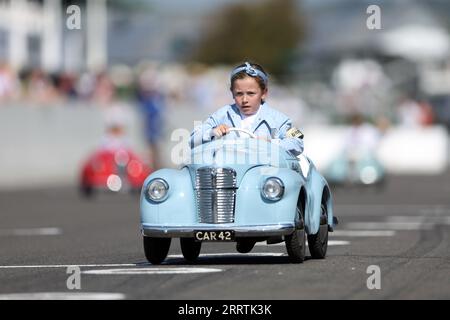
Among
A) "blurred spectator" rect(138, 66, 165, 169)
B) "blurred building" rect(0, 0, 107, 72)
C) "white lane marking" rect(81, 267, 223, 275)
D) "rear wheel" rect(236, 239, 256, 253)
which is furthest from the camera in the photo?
"blurred building" rect(0, 0, 107, 72)

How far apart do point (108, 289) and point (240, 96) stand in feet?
9.28

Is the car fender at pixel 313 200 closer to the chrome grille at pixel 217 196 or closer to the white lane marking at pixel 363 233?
the chrome grille at pixel 217 196

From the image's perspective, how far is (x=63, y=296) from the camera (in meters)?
9.75

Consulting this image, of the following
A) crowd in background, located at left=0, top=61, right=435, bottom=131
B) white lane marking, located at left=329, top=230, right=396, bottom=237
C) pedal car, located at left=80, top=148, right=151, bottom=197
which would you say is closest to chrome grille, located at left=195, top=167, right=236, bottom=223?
white lane marking, located at left=329, top=230, right=396, bottom=237

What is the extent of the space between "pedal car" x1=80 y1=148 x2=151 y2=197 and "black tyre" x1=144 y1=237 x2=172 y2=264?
659 inches

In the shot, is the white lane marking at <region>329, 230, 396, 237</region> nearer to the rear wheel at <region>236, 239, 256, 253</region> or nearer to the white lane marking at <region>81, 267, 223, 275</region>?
the rear wheel at <region>236, 239, 256, 253</region>

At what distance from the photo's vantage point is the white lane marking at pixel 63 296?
31.6 feet

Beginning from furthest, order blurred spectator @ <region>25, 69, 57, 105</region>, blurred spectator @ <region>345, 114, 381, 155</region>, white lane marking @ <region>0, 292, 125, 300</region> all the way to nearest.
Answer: blurred spectator @ <region>25, 69, 57, 105</region> < blurred spectator @ <region>345, 114, 381, 155</region> < white lane marking @ <region>0, 292, 125, 300</region>

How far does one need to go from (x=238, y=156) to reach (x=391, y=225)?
7502 mm

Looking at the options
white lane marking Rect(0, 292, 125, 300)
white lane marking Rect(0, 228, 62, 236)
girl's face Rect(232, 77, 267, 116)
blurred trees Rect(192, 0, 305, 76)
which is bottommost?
white lane marking Rect(0, 292, 125, 300)

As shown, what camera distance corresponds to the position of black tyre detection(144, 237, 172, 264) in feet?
39.9

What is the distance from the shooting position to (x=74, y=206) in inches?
1014

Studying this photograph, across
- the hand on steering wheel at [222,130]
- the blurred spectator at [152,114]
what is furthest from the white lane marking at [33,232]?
the blurred spectator at [152,114]
